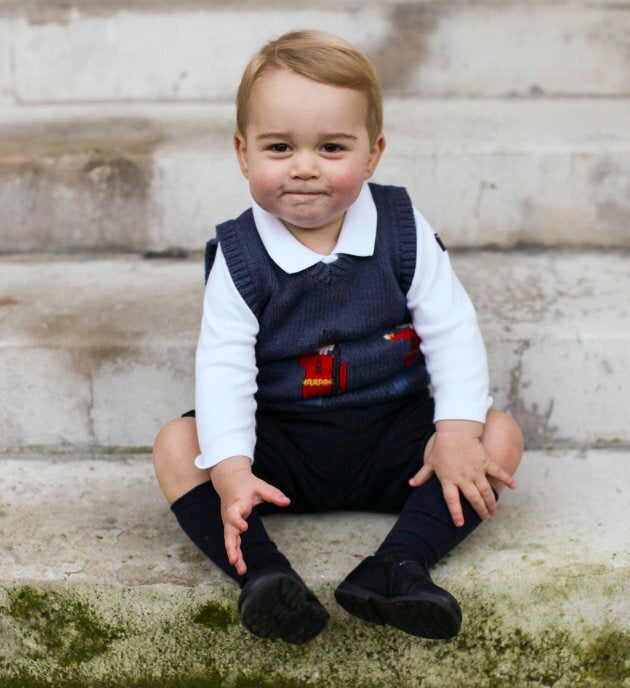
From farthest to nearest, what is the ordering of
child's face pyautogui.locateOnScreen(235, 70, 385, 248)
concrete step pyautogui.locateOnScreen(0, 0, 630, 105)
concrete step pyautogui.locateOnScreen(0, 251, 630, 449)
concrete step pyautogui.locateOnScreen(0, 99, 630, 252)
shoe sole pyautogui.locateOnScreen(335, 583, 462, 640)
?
concrete step pyautogui.locateOnScreen(0, 0, 630, 105) → concrete step pyautogui.locateOnScreen(0, 99, 630, 252) → concrete step pyautogui.locateOnScreen(0, 251, 630, 449) → child's face pyautogui.locateOnScreen(235, 70, 385, 248) → shoe sole pyautogui.locateOnScreen(335, 583, 462, 640)

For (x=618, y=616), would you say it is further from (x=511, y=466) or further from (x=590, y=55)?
(x=590, y=55)

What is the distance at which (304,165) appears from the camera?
1454mm

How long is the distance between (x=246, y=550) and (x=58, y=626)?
1.14 feet

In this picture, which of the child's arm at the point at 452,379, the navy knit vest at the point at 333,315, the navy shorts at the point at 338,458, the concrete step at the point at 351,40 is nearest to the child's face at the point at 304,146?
the navy knit vest at the point at 333,315

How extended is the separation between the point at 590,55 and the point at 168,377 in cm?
146

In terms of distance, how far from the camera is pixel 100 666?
1.54 metres

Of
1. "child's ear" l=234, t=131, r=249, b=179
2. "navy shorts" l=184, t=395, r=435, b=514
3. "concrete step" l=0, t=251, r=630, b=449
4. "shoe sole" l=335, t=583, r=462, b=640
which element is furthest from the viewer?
"concrete step" l=0, t=251, r=630, b=449

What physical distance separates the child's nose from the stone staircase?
535 millimetres

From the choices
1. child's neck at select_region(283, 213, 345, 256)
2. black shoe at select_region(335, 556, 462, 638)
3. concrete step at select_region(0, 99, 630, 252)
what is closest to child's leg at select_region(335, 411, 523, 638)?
black shoe at select_region(335, 556, 462, 638)

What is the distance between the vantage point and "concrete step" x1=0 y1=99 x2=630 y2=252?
2184mm

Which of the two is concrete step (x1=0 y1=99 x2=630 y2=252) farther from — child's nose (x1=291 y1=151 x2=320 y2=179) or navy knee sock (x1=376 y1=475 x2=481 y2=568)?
navy knee sock (x1=376 y1=475 x2=481 y2=568)

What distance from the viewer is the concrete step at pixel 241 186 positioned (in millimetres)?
2184

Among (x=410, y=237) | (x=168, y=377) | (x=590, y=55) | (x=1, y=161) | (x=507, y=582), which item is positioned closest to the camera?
(x=507, y=582)

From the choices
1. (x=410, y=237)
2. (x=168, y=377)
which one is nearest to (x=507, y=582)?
(x=410, y=237)
